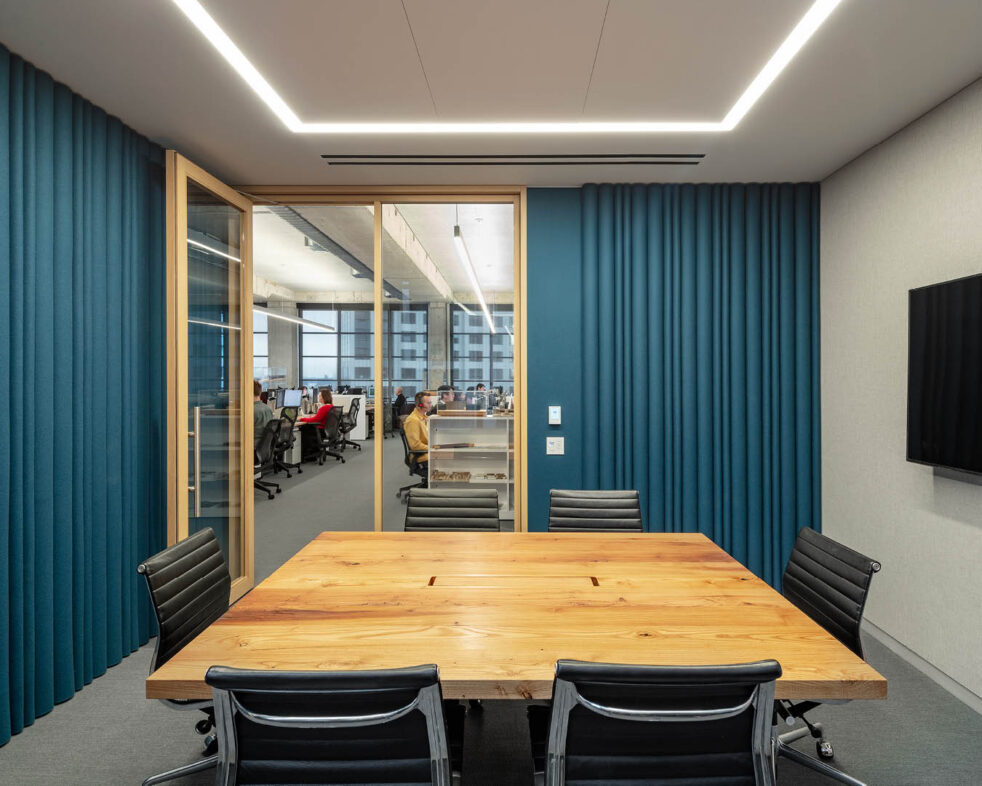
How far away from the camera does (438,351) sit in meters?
3.80

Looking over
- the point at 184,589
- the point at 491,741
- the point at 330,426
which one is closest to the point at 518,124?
the point at 184,589

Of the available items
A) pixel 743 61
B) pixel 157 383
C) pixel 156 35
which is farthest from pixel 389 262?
pixel 743 61

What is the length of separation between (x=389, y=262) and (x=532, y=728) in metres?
3.05

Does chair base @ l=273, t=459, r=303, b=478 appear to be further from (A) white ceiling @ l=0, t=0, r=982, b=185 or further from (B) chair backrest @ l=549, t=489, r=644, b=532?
(B) chair backrest @ l=549, t=489, r=644, b=532

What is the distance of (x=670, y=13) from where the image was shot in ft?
6.16

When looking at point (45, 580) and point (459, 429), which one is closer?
point (45, 580)

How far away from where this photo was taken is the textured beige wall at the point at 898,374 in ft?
7.81

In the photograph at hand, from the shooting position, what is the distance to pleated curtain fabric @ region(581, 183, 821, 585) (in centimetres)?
354

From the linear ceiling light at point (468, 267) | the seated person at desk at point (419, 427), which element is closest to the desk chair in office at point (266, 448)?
the seated person at desk at point (419, 427)

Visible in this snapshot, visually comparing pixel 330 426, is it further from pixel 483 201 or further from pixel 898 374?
pixel 898 374

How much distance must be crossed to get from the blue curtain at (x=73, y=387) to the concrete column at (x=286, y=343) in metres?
9.81

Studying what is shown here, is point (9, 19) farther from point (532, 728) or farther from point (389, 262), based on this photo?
point (532, 728)

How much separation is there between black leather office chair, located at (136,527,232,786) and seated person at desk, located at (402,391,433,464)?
2.11 metres

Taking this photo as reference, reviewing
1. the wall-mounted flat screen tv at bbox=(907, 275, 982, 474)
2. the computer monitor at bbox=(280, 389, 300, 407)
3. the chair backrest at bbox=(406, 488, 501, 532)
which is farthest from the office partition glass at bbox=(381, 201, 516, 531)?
the computer monitor at bbox=(280, 389, 300, 407)
